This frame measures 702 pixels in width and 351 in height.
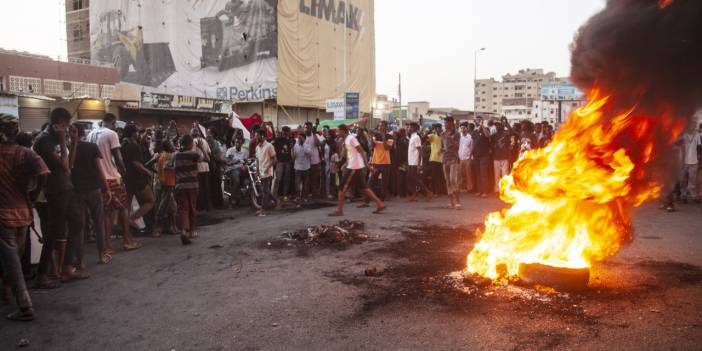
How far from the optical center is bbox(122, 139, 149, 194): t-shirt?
7.75m

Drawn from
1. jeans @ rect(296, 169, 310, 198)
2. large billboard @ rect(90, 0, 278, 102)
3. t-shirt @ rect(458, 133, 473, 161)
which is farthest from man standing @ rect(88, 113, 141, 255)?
large billboard @ rect(90, 0, 278, 102)

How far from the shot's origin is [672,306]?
441 cm

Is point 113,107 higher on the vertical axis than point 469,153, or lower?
higher

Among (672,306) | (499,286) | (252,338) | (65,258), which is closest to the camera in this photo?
(252,338)

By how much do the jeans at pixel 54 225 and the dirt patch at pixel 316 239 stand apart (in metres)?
2.68

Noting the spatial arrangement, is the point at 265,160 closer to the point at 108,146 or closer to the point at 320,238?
the point at 320,238

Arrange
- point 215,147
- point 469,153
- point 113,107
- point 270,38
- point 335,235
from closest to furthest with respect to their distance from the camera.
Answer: point 335,235
point 215,147
point 469,153
point 113,107
point 270,38

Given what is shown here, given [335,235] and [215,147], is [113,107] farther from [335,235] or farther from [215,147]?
[335,235]

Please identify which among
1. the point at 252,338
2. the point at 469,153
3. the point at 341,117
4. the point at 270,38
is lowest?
the point at 252,338

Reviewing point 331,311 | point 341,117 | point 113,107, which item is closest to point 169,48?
point 113,107

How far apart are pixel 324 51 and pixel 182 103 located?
42.9 ft

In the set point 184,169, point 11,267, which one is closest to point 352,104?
point 184,169

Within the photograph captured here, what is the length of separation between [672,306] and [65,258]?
644cm

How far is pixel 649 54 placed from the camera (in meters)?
5.07
